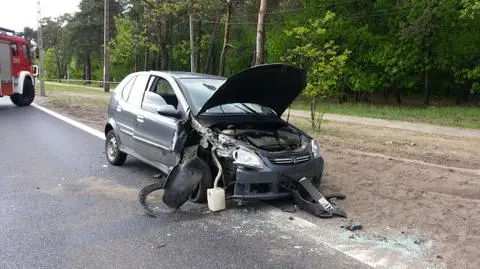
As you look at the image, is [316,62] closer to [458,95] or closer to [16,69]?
[16,69]

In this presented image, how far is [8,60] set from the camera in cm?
1927

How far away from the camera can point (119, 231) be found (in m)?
5.05

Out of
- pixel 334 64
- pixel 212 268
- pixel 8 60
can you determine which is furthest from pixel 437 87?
pixel 212 268

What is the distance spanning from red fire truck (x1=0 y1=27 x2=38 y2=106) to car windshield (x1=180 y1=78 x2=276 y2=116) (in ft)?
46.8

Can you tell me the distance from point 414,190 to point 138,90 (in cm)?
435

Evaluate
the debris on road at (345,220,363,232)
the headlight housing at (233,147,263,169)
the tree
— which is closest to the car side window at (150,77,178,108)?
the headlight housing at (233,147,263,169)

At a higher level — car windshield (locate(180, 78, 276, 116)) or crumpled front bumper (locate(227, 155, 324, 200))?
car windshield (locate(180, 78, 276, 116))

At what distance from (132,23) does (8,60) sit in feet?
111

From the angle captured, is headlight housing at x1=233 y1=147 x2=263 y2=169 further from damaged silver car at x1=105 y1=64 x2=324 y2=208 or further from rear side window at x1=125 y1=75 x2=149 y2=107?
rear side window at x1=125 y1=75 x2=149 y2=107

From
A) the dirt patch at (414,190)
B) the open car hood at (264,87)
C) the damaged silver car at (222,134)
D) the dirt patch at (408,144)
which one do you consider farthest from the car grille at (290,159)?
the dirt patch at (408,144)

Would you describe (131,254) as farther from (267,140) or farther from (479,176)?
(479,176)

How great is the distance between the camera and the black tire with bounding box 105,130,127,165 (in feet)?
27.1

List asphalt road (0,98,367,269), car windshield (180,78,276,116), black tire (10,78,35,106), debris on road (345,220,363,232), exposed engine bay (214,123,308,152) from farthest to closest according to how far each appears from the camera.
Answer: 1. black tire (10,78,35,106)
2. car windshield (180,78,276,116)
3. exposed engine bay (214,123,308,152)
4. debris on road (345,220,363,232)
5. asphalt road (0,98,367,269)

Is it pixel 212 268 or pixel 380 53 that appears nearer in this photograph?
pixel 212 268
